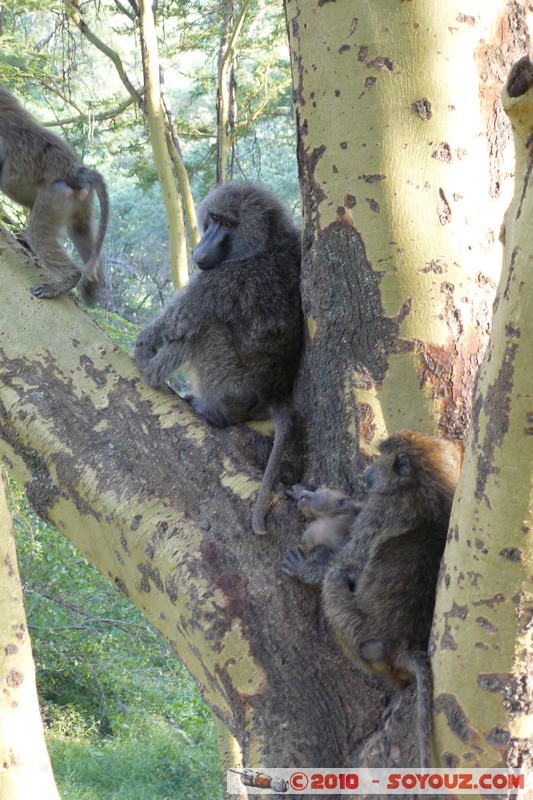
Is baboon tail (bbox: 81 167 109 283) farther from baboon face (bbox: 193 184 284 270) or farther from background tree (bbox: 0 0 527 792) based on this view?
background tree (bbox: 0 0 527 792)

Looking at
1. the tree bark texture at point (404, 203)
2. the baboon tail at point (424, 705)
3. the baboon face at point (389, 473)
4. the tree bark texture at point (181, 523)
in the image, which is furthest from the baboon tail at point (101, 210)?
the baboon tail at point (424, 705)

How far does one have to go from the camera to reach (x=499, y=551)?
62.6 inches

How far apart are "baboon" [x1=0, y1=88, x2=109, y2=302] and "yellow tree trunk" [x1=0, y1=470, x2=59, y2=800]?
171 centimetres

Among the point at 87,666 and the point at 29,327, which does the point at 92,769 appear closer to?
the point at 87,666

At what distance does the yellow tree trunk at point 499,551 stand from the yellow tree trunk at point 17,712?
199 centimetres

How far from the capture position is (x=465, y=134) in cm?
239

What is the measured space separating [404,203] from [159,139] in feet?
16.9

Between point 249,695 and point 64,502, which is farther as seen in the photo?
point 64,502

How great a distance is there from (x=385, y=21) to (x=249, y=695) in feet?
5.97

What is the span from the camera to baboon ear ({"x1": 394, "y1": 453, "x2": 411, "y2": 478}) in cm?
222

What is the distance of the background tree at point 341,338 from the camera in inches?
88.3

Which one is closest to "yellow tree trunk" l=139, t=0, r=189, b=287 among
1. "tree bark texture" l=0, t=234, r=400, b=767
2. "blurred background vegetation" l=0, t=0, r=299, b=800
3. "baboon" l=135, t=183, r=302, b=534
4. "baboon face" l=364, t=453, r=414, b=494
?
"blurred background vegetation" l=0, t=0, r=299, b=800

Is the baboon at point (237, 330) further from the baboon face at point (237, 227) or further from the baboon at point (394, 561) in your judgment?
the baboon at point (394, 561)

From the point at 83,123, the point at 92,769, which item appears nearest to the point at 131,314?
the point at 83,123
